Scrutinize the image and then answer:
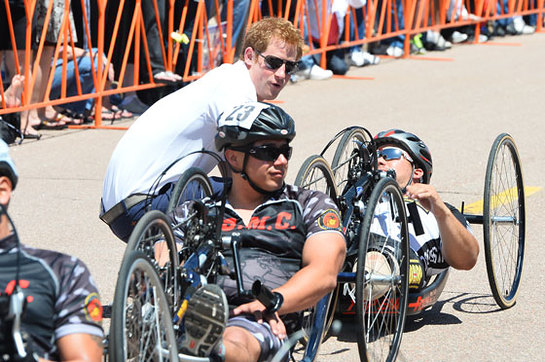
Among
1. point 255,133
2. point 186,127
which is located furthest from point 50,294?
point 186,127

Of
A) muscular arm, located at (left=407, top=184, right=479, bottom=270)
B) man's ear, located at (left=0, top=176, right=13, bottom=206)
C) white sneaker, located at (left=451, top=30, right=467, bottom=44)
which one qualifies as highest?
man's ear, located at (left=0, top=176, right=13, bottom=206)

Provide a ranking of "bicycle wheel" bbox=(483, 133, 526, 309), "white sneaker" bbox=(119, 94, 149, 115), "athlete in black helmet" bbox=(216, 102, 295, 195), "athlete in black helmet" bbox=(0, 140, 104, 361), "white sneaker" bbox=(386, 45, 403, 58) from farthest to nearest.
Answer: "white sneaker" bbox=(386, 45, 403, 58) → "white sneaker" bbox=(119, 94, 149, 115) → "bicycle wheel" bbox=(483, 133, 526, 309) → "athlete in black helmet" bbox=(216, 102, 295, 195) → "athlete in black helmet" bbox=(0, 140, 104, 361)

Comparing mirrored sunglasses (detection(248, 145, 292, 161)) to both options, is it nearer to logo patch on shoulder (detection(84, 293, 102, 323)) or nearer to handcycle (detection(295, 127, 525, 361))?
handcycle (detection(295, 127, 525, 361))

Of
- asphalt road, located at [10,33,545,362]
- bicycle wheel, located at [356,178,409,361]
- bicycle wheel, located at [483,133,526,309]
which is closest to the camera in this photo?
bicycle wheel, located at [356,178,409,361]

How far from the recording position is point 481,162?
915cm

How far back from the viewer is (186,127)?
16.3 feet

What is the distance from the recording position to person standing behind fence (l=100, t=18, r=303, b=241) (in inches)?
195

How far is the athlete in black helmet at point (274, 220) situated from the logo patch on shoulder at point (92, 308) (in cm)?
82

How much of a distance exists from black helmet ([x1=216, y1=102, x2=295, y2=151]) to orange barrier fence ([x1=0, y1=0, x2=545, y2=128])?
4328 millimetres

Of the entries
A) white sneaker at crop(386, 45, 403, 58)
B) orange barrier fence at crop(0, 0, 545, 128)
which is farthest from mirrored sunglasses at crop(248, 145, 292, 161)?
white sneaker at crop(386, 45, 403, 58)

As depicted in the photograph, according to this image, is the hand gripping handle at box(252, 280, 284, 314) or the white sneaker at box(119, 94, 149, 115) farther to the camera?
the white sneaker at box(119, 94, 149, 115)

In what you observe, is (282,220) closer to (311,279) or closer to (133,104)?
(311,279)

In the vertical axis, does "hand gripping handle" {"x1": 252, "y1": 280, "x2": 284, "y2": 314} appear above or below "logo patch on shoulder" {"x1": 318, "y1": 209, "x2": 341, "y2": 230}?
below

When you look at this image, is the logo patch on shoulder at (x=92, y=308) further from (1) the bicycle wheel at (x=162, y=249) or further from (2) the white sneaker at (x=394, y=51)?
(2) the white sneaker at (x=394, y=51)
